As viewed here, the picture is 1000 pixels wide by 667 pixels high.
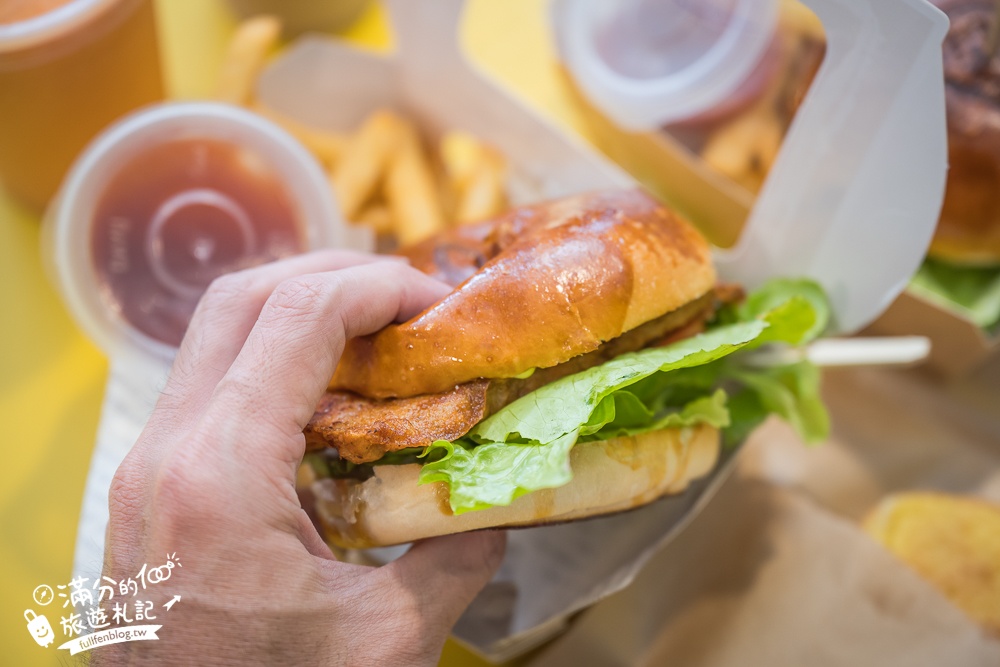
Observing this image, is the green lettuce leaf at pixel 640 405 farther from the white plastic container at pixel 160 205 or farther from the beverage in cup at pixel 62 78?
the beverage in cup at pixel 62 78

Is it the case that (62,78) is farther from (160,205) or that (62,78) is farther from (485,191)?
(485,191)

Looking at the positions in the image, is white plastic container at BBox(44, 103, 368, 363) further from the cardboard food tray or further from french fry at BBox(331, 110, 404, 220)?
the cardboard food tray

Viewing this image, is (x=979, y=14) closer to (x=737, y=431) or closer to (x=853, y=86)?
(x=853, y=86)

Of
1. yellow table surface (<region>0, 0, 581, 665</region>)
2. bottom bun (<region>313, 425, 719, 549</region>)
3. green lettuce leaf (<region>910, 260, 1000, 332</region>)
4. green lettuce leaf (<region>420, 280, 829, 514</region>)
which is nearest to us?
green lettuce leaf (<region>420, 280, 829, 514</region>)

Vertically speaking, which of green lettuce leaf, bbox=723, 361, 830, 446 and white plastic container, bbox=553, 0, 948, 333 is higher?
white plastic container, bbox=553, 0, 948, 333

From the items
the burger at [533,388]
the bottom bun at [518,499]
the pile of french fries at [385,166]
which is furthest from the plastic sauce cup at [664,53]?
the bottom bun at [518,499]

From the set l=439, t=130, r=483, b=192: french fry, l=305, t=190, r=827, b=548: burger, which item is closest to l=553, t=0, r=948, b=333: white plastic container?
l=305, t=190, r=827, b=548: burger
